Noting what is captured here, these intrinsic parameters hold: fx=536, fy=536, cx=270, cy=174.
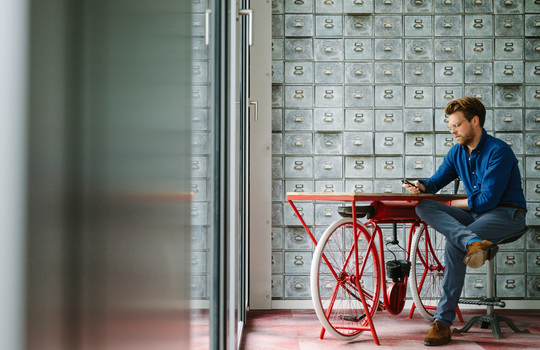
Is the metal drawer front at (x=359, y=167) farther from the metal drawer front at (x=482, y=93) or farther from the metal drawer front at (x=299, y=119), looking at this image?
the metal drawer front at (x=482, y=93)

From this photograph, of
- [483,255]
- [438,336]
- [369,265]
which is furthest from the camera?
[369,265]

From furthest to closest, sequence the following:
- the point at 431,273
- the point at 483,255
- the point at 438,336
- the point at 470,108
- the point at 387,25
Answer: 1. the point at 387,25
2. the point at 431,273
3. the point at 470,108
4. the point at 438,336
5. the point at 483,255

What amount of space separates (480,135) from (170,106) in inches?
98.1

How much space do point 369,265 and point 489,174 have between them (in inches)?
41.6

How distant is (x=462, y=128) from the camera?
2.77 metres

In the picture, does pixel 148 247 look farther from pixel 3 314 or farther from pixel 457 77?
pixel 457 77

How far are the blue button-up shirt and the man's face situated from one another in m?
0.06

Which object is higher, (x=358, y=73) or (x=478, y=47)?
(x=478, y=47)

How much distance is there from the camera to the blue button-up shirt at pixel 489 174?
2.63 metres

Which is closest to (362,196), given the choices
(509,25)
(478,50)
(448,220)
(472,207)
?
(448,220)

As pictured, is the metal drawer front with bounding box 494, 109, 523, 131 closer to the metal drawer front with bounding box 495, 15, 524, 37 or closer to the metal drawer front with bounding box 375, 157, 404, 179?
the metal drawer front with bounding box 495, 15, 524, 37

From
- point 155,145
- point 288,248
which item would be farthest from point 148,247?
Result: point 288,248

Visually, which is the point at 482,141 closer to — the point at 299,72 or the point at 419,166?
the point at 419,166

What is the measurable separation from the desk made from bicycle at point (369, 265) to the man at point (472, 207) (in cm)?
12
